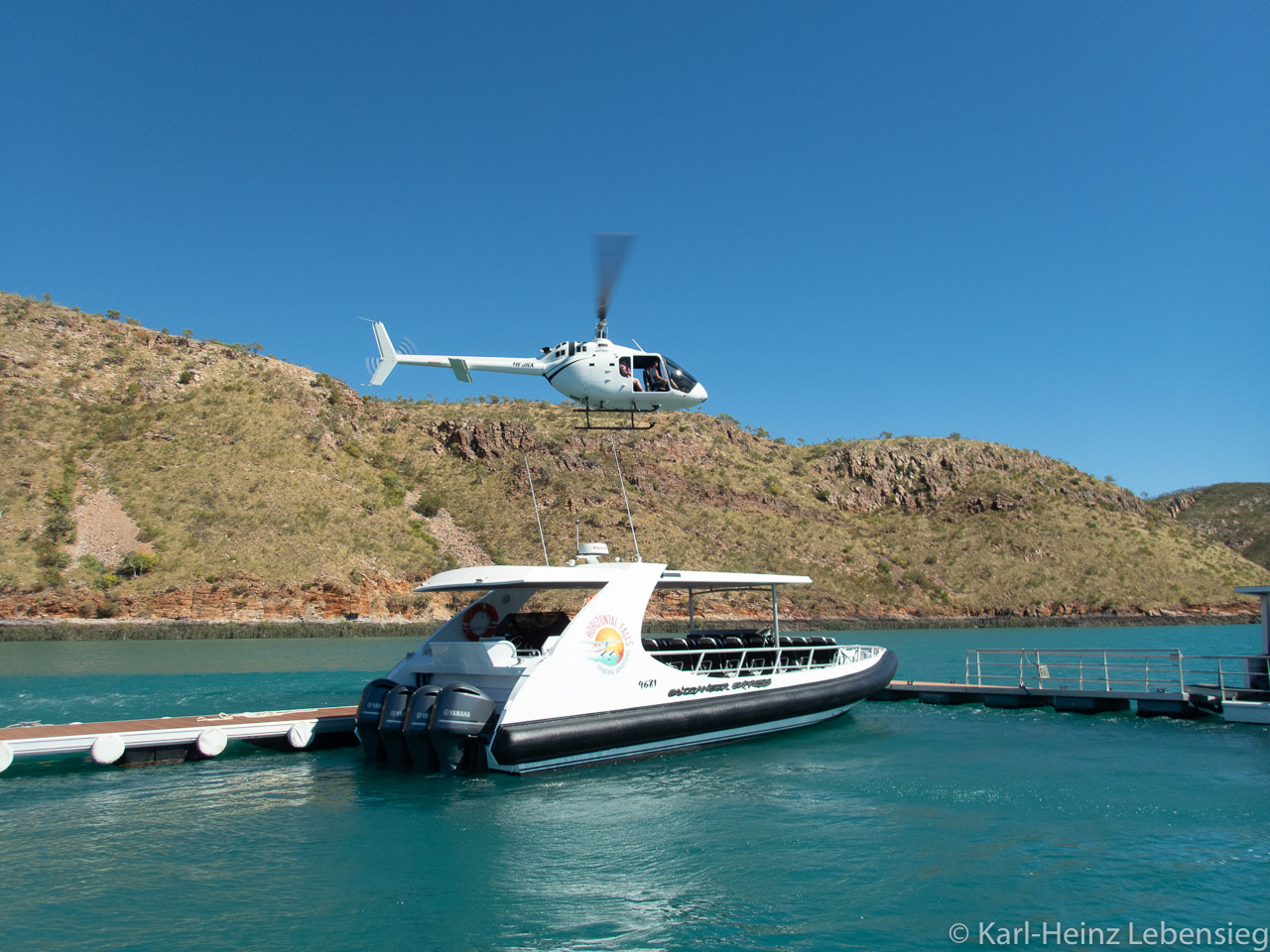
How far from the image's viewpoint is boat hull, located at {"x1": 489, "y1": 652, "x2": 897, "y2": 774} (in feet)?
43.2

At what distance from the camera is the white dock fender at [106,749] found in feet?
47.5

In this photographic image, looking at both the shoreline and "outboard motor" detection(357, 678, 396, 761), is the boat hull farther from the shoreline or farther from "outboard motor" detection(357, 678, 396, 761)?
the shoreline

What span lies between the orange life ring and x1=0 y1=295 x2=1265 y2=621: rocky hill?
37295 mm

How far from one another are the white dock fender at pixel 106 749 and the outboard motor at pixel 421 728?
515cm

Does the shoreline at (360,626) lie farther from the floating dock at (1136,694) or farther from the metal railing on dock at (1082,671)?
the metal railing on dock at (1082,671)

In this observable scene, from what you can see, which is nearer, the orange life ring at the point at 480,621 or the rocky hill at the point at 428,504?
the orange life ring at the point at 480,621

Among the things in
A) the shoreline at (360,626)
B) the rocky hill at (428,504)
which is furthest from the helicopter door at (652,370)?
the rocky hill at (428,504)

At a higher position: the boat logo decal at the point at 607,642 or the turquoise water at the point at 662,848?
the boat logo decal at the point at 607,642

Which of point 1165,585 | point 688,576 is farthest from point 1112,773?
point 1165,585

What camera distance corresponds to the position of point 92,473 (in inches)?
2190

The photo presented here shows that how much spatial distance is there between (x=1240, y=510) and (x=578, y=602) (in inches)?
6019

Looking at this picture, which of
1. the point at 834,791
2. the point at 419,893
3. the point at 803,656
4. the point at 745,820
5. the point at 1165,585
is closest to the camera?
the point at 419,893

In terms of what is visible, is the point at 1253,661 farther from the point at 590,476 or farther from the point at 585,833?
the point at 590,476

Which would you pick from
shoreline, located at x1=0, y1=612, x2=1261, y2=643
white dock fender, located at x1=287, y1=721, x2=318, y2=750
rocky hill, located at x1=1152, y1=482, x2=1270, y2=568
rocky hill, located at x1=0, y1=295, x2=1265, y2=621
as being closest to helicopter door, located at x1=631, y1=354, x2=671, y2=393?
white dock fender, located at x1=287, y1=721, x2=318, y2=750
